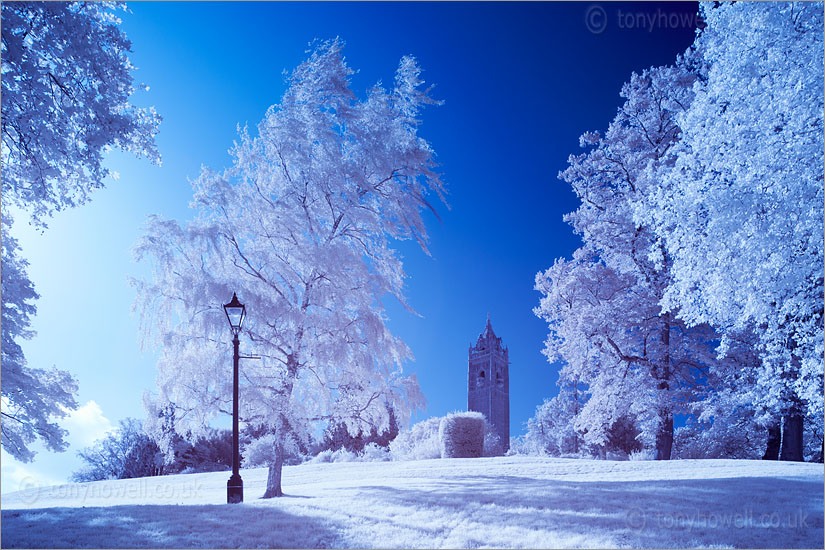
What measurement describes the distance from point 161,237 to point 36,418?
21.7ft

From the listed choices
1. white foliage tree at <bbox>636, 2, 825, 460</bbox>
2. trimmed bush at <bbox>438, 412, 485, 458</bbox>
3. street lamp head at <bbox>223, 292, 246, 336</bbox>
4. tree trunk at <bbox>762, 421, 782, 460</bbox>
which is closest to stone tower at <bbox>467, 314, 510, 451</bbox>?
trimmed bush at <bbox>438, 412, 485, 458</bbox>

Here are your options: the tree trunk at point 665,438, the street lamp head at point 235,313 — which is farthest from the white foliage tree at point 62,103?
the tree trunk at point 665,438

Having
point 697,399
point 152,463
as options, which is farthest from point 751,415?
point 152,463

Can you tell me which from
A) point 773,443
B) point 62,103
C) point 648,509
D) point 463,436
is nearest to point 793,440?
point 773,443

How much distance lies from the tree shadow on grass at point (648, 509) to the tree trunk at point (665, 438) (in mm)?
7116

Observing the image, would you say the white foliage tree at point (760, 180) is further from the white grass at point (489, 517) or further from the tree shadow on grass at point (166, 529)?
the tree shadow on grass at point (166, 529)

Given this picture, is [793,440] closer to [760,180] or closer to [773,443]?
[773,443]

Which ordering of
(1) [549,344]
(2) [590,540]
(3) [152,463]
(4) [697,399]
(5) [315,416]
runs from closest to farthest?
(2) [590,540], (5) [315,416], (4) [697,399], (1) [549,344], (3) [152,463]

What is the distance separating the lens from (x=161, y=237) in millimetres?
13062

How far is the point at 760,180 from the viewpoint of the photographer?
1041 cm

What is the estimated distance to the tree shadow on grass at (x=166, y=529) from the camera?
7.66 meters

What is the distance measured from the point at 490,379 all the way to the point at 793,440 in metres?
72.0

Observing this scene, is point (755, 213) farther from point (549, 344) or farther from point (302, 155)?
point (549, 344)

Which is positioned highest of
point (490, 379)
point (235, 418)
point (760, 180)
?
point (760, 180)
